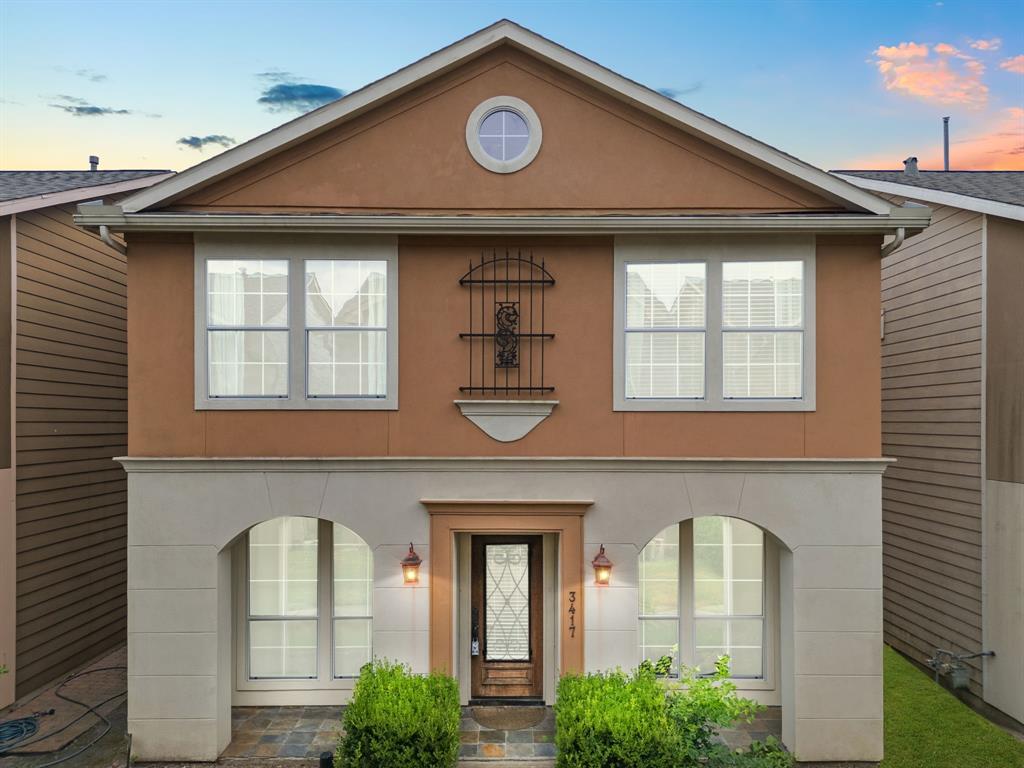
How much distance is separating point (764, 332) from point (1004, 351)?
11.9ft

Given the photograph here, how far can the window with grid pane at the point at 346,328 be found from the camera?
688cm

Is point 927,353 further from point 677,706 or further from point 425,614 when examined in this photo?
point 425,614

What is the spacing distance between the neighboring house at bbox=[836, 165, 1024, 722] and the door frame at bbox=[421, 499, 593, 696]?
5.63m

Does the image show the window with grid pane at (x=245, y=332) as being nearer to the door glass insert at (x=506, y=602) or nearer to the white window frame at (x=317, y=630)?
the white window frame at (x=317, y=630)

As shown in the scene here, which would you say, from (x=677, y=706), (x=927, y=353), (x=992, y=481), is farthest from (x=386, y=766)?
(x=927, y=353)

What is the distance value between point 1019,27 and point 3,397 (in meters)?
18.9

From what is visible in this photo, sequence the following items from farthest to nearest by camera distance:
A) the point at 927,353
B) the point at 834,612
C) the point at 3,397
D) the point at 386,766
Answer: the point at 927,353
the point at 3,397
the point at 834,612
the point at 386,766

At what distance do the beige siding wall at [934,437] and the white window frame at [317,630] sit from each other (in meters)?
8.31

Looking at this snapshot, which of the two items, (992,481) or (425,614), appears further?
(992,481)

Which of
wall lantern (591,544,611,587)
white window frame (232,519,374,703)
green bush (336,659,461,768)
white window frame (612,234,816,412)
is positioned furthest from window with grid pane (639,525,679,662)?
white window frame (232,519,374,703)

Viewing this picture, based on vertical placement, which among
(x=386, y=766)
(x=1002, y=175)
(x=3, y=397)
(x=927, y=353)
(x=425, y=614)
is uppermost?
(x=1002, y=175)

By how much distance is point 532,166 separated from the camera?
272 inches

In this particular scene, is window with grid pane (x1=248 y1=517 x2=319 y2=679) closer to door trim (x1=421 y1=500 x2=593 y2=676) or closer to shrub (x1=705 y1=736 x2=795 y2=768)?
door trim (x1=421 y1=500 x2=593 y2=676)

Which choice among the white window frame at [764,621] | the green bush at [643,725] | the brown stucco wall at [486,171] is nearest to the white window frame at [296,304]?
the brown stucco wall at [486,171]
